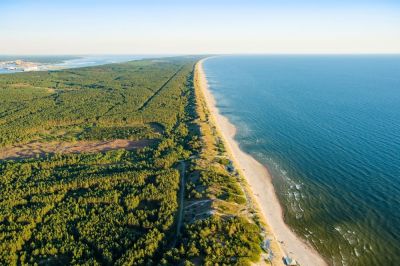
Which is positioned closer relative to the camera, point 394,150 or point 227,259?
point 227,259

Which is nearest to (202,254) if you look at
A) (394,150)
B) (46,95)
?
(394,150)

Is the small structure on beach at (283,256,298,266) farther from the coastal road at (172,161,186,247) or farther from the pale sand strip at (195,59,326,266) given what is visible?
the coastal road at (172,161,186,247)

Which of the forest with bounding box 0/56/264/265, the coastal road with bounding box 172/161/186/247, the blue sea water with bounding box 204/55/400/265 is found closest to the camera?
the forest with bounding box 0/56/264/265

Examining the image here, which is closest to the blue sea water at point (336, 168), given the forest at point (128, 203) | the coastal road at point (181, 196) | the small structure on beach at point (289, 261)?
the small structure on beach at point (289, 261)

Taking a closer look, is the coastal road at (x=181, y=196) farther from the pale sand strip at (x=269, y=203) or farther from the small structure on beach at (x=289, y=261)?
the small structure on beach at (x=289, y=261)

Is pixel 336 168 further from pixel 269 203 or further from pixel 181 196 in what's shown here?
pixel 181 196

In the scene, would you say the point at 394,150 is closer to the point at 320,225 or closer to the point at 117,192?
the point at 320,225

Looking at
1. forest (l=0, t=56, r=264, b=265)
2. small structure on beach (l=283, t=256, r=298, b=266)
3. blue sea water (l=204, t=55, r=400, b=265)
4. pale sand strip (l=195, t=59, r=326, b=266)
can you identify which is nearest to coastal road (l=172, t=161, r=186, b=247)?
forest (l=0, t=56, r=264, b=265)
